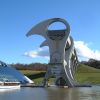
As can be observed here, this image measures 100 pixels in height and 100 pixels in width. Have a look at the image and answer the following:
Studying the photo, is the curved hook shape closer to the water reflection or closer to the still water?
the still water

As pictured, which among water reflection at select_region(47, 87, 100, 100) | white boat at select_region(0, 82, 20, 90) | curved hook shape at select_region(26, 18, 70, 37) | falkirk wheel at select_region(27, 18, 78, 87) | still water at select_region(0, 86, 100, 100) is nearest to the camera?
water reflection at select_region(47, 87, 100, 100)

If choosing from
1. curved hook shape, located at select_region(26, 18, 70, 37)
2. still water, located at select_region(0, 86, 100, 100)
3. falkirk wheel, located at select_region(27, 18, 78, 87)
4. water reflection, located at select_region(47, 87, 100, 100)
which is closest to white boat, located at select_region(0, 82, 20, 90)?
falkirk wheel, located at select_region(27, 18, 78, 87)

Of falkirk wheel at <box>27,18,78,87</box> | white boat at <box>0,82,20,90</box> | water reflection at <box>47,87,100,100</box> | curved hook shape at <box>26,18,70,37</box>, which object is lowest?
water reflection at <box>47,87,100,100</box>

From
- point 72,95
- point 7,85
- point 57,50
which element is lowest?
point 72,95

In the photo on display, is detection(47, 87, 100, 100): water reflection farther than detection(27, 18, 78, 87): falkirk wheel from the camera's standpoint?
No

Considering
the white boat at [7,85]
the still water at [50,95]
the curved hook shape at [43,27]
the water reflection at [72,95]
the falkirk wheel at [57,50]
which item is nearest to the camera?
the water reflection at [72,95]

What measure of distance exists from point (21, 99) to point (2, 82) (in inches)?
1543

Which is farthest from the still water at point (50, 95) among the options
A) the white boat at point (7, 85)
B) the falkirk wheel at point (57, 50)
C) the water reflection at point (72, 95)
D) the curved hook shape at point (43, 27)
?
the curved hook shape at point (43, 27)

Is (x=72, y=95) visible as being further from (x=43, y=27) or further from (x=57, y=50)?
(x=43, y=27)

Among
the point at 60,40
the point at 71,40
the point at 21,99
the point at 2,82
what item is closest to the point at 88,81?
the point at 71,40

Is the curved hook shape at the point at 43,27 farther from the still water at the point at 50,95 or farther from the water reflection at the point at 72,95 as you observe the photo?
the water reflection at the point at 72,95

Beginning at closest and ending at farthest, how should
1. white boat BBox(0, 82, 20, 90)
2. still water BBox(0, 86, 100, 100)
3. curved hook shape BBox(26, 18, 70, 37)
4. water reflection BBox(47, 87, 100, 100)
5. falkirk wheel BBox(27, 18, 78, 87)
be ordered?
water reflection BBox(47, 87, 100, 100) < still water BBox(0, 86, 100, 100) < white boat BBox(0, 82, 20, 90) < falkirk wheel BBox(27, 18, 78, 87) < curved hook shape BBox(26, 18, 70, 37)

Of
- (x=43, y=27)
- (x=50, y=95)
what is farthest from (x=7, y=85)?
(x=50, y=95)

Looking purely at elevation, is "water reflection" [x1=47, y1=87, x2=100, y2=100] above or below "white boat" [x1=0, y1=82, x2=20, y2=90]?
below
